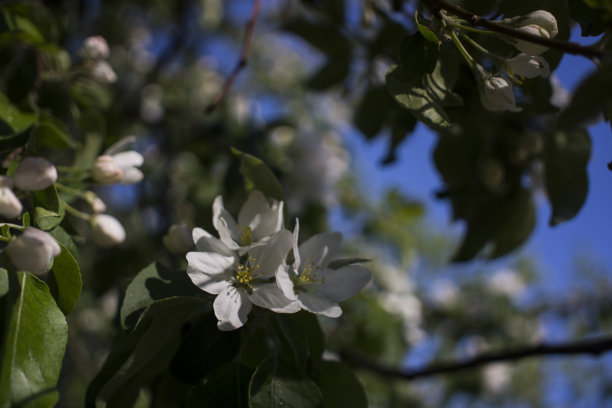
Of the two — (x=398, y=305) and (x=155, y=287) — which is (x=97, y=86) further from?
(x=398, y=305)

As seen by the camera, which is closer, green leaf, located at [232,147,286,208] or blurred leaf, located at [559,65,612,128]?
blurred leaf, located at [559,65,612,128]

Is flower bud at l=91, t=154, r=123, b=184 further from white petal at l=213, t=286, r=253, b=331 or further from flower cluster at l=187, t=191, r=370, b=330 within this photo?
white petal at l=213, t=286, r=253, b=331

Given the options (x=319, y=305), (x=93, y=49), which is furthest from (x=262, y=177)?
(x=93, y=49)

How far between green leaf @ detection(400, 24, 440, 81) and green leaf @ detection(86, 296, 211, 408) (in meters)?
0.56

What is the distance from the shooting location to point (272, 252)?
0.95m

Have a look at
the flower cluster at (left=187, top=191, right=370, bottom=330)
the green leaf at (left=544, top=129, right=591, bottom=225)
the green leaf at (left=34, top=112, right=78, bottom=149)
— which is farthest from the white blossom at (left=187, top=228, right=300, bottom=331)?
the green leaf at (left=544, top=129, right=591, bottom=225)

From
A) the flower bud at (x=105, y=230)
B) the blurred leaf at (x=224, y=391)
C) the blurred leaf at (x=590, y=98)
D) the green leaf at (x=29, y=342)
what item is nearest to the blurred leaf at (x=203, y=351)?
the blurred leaf at (x=224, y=391)

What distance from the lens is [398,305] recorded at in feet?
10.1

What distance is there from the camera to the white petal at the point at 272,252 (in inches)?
36.8

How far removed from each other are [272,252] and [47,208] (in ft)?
1.38

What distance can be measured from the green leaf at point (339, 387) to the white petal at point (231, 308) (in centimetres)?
27

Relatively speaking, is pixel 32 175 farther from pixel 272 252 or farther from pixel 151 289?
pixel 272 252

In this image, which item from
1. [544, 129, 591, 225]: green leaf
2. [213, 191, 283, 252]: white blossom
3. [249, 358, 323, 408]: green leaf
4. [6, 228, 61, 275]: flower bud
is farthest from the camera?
[544, 129, 591, 225]: green leaf

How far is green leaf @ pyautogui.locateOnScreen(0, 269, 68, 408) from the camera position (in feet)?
2.45
